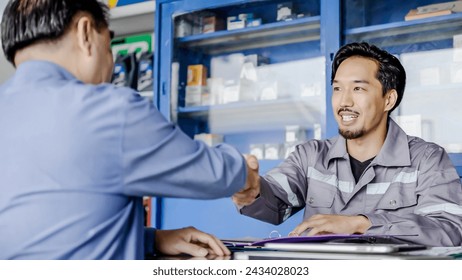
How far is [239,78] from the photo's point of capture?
364 cm

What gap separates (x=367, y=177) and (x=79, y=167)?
123cm

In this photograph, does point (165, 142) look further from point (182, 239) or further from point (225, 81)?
point (225, 81)

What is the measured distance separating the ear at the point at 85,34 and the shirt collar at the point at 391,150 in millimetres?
1161

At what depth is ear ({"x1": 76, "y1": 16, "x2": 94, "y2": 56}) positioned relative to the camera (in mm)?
1052

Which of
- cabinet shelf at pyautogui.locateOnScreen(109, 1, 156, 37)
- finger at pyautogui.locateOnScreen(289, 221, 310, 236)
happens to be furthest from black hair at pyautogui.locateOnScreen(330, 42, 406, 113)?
cabinet shelf at pyautogui.locateOnScreen(109, 1, 156, 37)

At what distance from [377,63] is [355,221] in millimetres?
869

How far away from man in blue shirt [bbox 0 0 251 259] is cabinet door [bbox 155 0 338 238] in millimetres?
2269

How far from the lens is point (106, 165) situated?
0.90 meters

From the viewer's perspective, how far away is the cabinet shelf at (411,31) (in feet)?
9.85

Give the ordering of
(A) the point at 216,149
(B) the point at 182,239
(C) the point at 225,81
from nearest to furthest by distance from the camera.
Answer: (A) the point at 216,149
(B) the point at 182,239
(C) the point at 225,81

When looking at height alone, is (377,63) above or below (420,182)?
above

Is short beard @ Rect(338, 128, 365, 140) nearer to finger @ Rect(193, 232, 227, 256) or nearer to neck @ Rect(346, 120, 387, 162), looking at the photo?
neck @ Rect(346, 120, 387, 162)

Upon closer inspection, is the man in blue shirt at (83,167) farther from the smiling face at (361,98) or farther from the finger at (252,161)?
the smiling face at (361,98)
